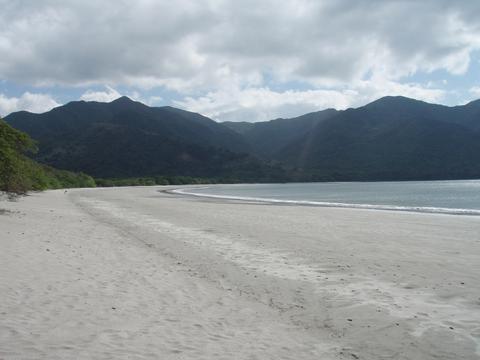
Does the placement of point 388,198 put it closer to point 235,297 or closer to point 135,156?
point 235,297

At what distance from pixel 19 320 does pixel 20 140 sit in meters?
18.7

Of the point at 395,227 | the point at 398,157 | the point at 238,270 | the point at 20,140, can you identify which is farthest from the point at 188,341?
the point at 398,157

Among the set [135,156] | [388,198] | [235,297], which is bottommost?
[235,297]

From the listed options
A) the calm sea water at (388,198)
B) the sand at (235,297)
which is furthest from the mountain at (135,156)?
the sand at (235,297)

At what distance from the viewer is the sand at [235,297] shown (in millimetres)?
5668

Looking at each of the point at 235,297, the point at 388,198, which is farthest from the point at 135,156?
the point at 235,297

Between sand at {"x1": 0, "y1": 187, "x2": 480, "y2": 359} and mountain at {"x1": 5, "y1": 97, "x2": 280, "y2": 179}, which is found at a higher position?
mountain at {"x1": 5, "y1": 97, "x2": 280, "y2": 179}

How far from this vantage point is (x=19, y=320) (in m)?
6.10

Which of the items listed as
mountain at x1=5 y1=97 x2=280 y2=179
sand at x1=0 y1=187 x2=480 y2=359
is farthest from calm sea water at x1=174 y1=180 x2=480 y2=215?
mountain at x1=5 y1=97 x2=280 y2=179

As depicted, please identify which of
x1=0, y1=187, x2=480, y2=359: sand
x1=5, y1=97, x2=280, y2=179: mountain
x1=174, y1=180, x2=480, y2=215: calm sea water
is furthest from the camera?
x1=5, y1=97, x2=280, y2=179: mountain

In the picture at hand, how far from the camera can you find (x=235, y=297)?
821 centimetres

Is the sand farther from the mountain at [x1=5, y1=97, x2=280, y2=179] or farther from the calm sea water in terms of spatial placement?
the mountain at [x1=5, y1=97, x2=280, y2=179]

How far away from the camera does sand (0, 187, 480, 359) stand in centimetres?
567

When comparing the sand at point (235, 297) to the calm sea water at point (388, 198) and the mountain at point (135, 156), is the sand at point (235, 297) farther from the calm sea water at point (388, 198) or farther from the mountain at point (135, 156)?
the mountain at point (135, 156)
